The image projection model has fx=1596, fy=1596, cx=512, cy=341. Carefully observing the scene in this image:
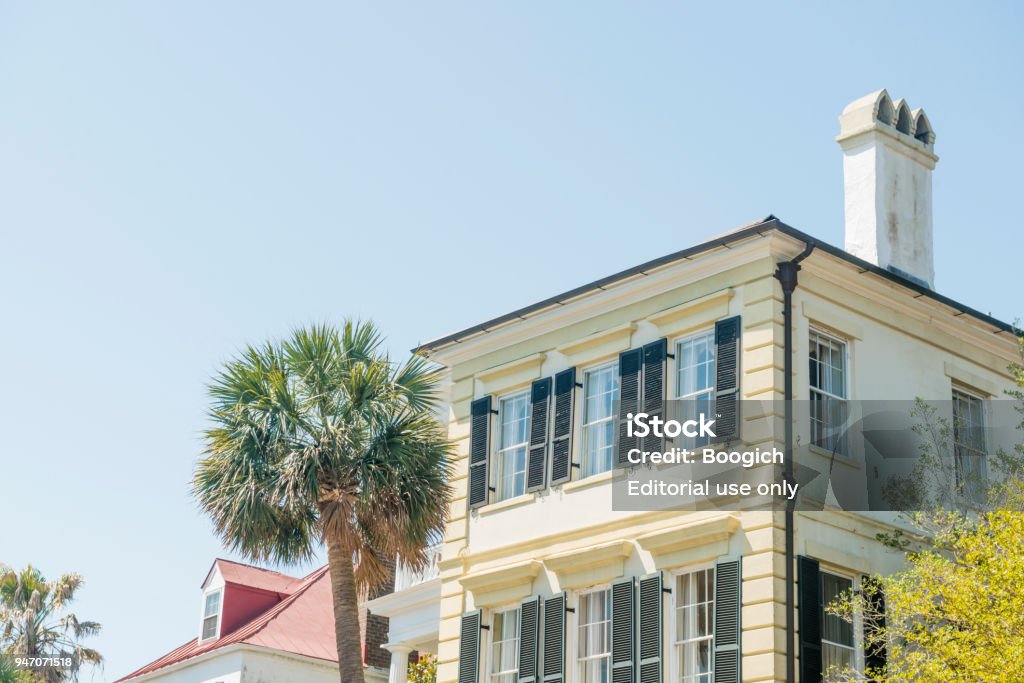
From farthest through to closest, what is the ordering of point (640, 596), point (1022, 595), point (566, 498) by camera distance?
1. point (566, 498)
2. point (640, 596)
3. point (1022, 595)

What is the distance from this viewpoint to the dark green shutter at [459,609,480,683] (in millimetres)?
24844

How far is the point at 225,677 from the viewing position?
34844 mm

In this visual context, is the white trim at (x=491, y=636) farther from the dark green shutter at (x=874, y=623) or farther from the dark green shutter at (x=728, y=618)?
the dark green shutter at (x=874, y=623)

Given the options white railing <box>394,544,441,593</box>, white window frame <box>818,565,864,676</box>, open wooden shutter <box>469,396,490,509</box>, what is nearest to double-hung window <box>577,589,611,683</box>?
open wooden shutter <box>469,396,490,509</box>

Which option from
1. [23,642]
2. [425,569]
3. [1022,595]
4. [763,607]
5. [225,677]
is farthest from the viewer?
[23,642]

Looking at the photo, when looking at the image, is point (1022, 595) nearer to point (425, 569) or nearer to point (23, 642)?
point (425, 569)

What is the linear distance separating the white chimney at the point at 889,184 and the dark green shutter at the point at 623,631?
6797mm

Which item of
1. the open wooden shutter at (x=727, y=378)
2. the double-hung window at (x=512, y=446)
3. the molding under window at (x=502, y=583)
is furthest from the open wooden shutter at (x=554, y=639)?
the open wooden shutter at (x=727, y=378)

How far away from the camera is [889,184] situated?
84.7 feet

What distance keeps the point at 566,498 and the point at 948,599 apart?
6.63 meters

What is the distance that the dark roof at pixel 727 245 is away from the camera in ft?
73.6

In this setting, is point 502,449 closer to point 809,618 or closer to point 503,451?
point 503,451

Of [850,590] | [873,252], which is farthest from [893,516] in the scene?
[873,252]

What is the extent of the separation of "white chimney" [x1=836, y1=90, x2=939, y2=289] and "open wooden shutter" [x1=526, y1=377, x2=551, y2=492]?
5.46m
